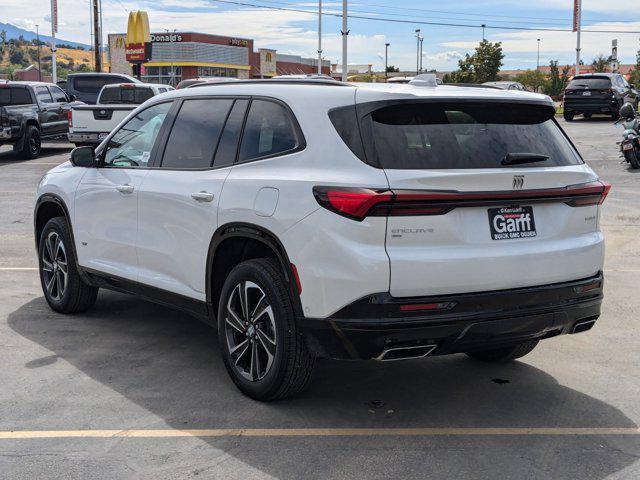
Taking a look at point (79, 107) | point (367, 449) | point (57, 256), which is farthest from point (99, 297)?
point (79, 107)

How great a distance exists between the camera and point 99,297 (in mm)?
7871

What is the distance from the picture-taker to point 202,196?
530 centimetres

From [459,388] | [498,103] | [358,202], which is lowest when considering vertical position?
[459,388]

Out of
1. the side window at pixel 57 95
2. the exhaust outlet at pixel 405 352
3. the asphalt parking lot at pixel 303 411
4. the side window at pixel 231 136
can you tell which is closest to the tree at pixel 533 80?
the side window at pixel 57 95

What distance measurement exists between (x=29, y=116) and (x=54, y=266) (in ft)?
54.6

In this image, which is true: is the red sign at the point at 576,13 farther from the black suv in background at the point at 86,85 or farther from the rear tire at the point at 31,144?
the rear tire at the point at 31,144

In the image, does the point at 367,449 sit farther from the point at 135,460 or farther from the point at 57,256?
the point at 57,256

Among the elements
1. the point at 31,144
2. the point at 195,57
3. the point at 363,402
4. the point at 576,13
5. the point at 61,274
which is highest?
the point at 576,13

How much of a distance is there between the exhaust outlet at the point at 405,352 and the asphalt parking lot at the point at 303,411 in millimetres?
442

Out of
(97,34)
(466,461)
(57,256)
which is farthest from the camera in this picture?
(97,34)

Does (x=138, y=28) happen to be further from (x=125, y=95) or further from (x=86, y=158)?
(x=86, y=158)

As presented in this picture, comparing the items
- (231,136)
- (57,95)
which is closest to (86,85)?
(57,95)

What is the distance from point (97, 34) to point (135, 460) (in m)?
47.6

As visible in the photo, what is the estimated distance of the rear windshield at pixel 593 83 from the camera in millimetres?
31219
